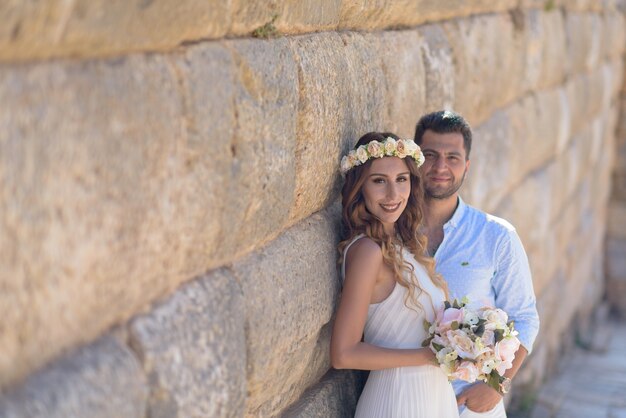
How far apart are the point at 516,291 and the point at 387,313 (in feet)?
2.23

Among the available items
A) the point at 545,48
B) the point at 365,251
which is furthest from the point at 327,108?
the point at 545,48

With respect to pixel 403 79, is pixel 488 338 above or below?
below

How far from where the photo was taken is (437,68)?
4.96 m

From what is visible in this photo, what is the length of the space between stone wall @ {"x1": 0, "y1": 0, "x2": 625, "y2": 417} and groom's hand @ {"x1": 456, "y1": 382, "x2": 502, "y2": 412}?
0.52 meters

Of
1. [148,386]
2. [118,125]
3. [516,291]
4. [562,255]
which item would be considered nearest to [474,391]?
[516,291]

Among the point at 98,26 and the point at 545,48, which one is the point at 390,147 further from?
the point at 545,48

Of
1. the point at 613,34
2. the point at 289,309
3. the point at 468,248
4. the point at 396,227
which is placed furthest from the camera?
the point at 613,34

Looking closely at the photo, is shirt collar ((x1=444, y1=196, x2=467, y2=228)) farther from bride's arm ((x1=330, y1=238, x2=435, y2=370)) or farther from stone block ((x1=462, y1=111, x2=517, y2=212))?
stone block ((x1=462, y1=111, x2=517, y2=212))

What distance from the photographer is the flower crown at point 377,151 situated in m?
3.39

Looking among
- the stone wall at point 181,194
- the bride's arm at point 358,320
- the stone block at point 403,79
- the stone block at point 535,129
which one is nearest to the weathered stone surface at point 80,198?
the stone wall at point 181,194

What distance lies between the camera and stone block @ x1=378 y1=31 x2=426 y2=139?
413 cm

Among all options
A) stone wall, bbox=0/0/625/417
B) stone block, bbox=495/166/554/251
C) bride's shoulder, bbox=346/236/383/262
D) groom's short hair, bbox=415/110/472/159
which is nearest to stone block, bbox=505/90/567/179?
stone block, bbox=495/166/554/251

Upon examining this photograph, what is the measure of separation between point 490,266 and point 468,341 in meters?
0.59

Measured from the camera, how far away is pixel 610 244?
12.2m
